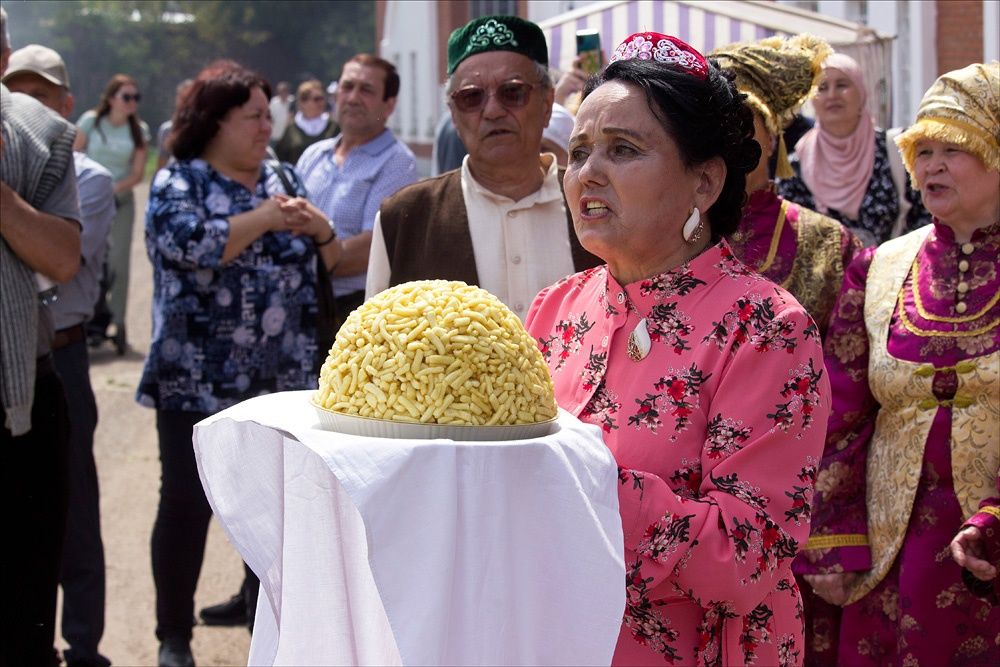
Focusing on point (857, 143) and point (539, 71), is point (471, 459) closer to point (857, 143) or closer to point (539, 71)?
point (539, 71)

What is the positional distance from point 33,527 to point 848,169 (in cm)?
408

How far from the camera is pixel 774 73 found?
11.7 ft

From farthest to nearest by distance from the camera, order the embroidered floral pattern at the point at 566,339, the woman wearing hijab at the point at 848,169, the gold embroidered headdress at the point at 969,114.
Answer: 1. the woman wearing hijab at the point at 848,169
2. the gold embroidered headdress at the point at 969,114
3. the embroidered floral pattern at the point at 566,339

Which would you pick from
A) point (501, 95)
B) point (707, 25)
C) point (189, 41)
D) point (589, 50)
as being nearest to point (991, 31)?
point (707, 25)

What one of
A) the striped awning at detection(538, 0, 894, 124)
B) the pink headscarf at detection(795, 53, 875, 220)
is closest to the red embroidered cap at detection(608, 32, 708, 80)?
→ the striped awning at detection(538, 0, 894, 124)

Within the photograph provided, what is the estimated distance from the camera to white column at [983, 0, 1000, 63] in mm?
6410

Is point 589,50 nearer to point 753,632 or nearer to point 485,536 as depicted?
point 753,632

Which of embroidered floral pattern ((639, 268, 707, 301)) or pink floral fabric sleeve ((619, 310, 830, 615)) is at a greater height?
embroidered floral pattern ((639, 268, 707, 301))

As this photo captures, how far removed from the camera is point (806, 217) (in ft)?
12.1

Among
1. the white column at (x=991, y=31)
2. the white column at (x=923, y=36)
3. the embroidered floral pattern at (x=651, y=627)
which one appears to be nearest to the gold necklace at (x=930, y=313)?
the embroidered floral pattern at (x=651, y=627)

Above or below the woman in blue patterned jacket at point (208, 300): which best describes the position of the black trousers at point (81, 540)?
below

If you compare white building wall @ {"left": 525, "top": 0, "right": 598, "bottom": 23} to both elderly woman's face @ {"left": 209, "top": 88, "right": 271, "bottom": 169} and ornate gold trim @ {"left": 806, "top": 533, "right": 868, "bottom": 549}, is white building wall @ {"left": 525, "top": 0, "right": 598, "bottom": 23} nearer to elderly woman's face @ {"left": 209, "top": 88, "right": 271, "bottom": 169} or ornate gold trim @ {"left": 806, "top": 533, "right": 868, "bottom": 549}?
elderly woman's face @ {"left": 209, "top": 88, "right": 271, "bottom": 169}

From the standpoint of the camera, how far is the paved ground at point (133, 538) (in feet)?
17.9

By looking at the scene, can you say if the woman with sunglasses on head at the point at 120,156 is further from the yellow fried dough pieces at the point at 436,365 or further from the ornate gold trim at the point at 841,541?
the yellow fried dough pieces at the point at 436,365
